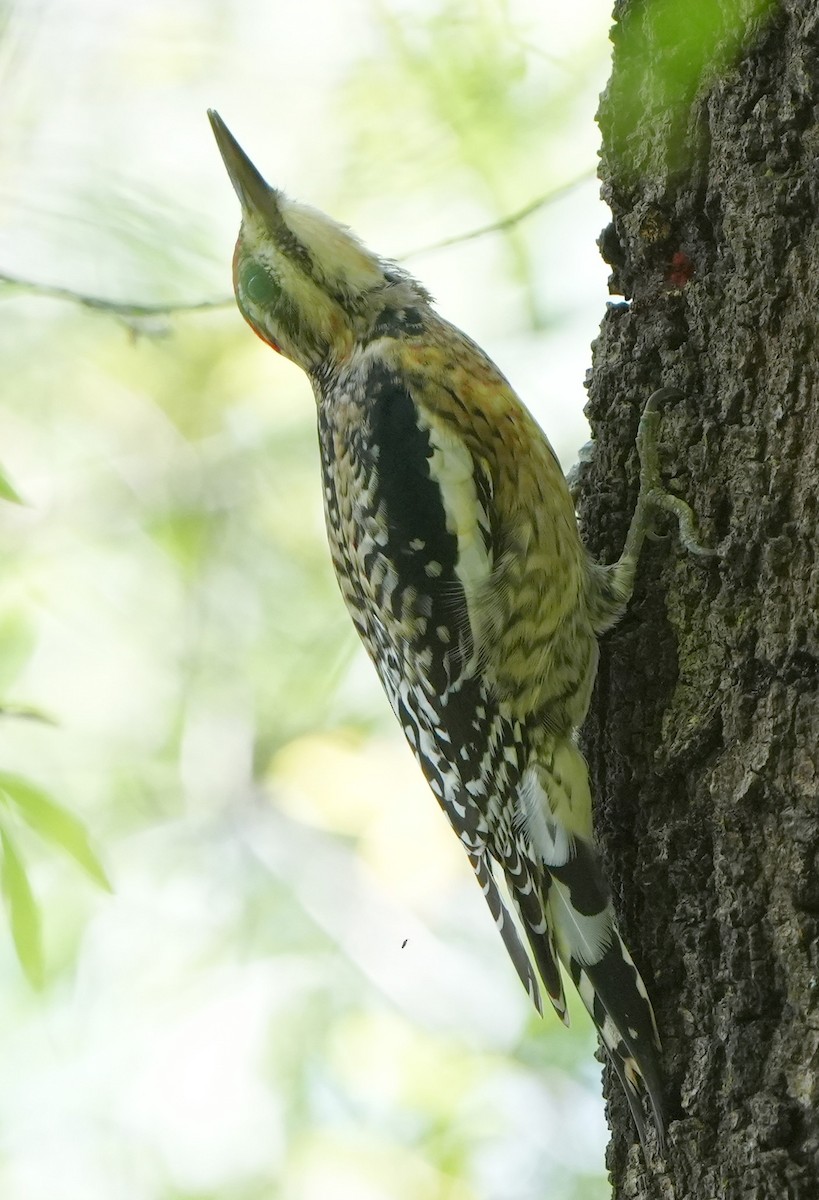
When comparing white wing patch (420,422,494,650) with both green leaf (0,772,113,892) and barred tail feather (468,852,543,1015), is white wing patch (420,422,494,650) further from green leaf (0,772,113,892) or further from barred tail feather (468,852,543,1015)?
green leaf (0,772,113,892)

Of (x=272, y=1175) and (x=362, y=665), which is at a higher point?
(x=362, y=665)

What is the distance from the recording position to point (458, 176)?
405 centimetres

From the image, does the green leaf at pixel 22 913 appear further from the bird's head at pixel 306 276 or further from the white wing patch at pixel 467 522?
the bird's head at pixel 306 276

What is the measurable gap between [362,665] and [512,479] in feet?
7.45

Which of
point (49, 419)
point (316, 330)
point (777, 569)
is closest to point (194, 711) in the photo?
point (49, 419)

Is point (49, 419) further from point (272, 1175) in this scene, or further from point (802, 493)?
point (802, 493)

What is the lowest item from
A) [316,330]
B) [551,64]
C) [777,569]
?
[777,569]

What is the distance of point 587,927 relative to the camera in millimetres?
2264

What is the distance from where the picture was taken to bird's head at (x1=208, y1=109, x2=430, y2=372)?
3148mm

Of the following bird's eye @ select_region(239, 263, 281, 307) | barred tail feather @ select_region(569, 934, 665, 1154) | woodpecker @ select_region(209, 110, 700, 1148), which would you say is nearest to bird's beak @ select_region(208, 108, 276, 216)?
bird's eye @ select_region(239, 263, 281, 307)

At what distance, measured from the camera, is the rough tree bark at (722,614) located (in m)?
1.87

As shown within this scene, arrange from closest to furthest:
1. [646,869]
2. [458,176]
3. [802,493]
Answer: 1. [802,493]
2. [646,869]
3. [458,176]

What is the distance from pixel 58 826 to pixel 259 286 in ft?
5.26

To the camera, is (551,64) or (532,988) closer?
(532,988)
